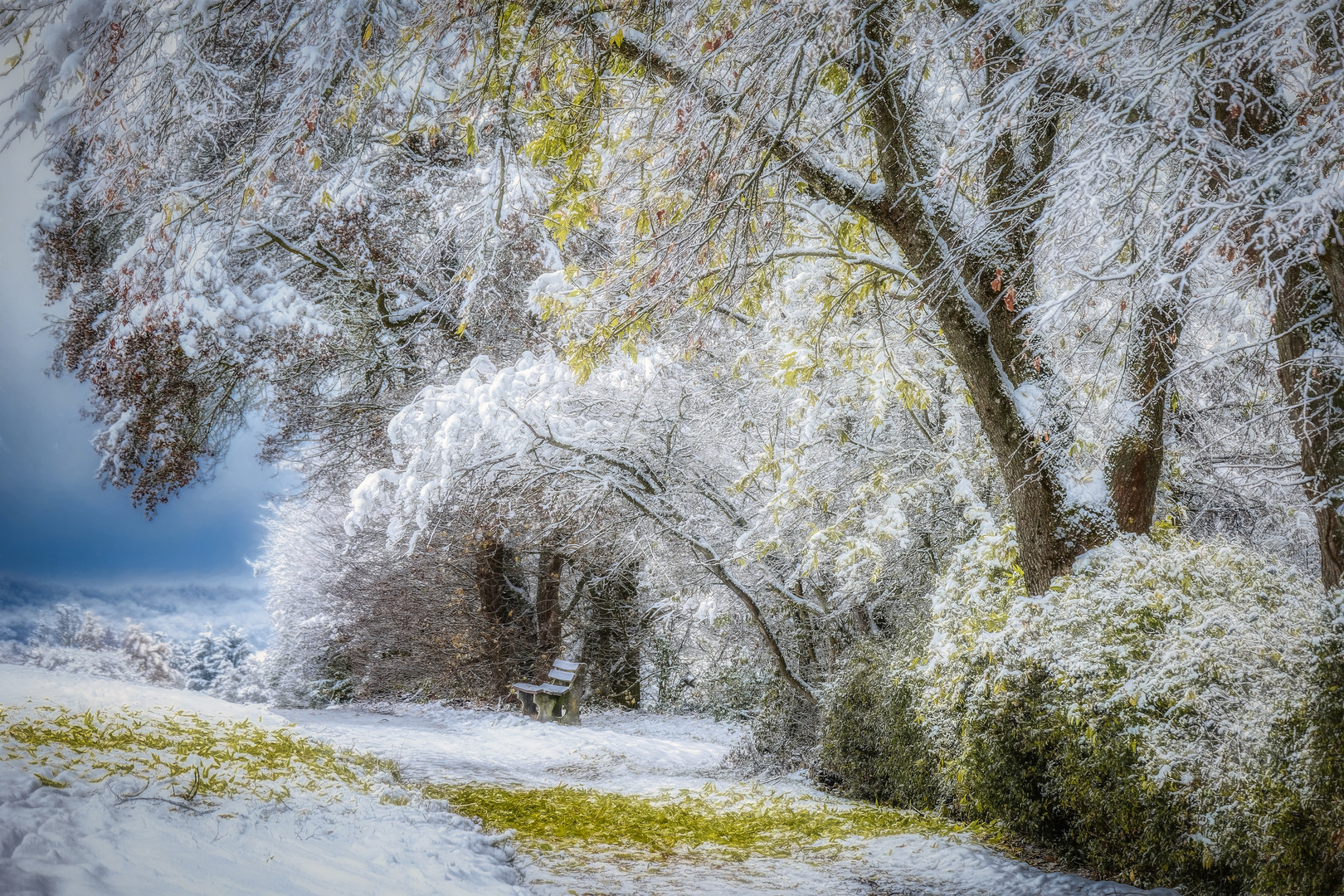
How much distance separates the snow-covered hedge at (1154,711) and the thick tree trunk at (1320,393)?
317mm

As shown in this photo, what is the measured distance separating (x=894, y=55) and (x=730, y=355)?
427 centimetres

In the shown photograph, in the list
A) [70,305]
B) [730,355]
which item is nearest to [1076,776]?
[730,355]

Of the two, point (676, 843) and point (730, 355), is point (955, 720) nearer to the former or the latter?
point (676, 843)

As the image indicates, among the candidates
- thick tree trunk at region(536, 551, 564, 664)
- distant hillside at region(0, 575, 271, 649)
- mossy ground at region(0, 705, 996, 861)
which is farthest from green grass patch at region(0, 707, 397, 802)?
thick tree trunk at region(536, 551, 564, 664)

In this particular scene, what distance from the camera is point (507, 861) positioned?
3.28m

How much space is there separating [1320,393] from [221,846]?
14.9 ft

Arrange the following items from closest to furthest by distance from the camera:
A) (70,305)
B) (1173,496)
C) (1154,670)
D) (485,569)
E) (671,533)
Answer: (1154,670), (70,305), (1173,496), (671,533), (485,569)

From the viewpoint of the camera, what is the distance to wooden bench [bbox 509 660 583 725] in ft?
32.6

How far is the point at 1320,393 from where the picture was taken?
3125mm

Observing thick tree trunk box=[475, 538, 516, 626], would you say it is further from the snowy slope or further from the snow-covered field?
the snowy slope

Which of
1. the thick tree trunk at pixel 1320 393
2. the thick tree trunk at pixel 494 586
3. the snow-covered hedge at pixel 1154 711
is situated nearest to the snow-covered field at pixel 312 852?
the snow-covered hedge at pixel 1154 711

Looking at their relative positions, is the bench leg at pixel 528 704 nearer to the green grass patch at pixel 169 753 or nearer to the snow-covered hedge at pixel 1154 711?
the green grass patch at pixel 169 753

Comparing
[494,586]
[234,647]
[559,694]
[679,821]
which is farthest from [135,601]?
[234,647]

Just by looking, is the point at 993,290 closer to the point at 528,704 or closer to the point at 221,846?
the point at 221,846
